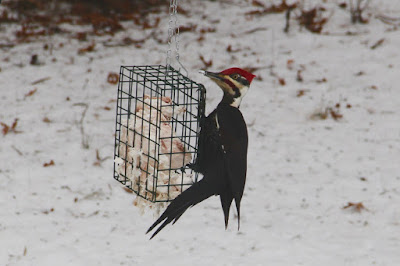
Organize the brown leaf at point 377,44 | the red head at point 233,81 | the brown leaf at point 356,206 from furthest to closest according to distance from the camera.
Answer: the brown leaf at point 377,44, the brown leaf at point 356,206, the red head at point 233,81

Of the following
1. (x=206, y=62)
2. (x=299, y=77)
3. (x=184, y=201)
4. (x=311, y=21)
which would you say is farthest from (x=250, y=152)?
(x=311, y=21)

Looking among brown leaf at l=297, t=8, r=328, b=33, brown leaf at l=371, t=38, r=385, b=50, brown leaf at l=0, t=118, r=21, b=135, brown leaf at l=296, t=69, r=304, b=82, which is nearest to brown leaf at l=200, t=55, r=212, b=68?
brown leaf at l=296, t=69, r=304, b=82

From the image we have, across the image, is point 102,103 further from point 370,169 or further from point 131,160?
point 131,160

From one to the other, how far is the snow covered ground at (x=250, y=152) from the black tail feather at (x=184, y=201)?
170 cm

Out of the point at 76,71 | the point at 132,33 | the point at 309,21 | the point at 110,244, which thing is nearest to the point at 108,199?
the point at 110,244

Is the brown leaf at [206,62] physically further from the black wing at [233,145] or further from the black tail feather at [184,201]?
the black tail feather at [184,201]

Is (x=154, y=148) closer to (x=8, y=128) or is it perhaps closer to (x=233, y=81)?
(x=233, y=81)

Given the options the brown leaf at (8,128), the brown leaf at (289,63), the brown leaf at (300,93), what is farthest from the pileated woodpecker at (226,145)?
the brown leaf at (289,63)

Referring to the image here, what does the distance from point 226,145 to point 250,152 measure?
3.17 m

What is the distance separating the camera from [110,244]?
5.08 meters

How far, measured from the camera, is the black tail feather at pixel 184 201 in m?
3.11

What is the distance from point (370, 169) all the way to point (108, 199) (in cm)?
249

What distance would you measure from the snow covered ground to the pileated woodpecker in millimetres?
1610

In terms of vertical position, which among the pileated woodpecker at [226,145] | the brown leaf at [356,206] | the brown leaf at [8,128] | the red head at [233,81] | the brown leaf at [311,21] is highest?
the red head at [233,81]
